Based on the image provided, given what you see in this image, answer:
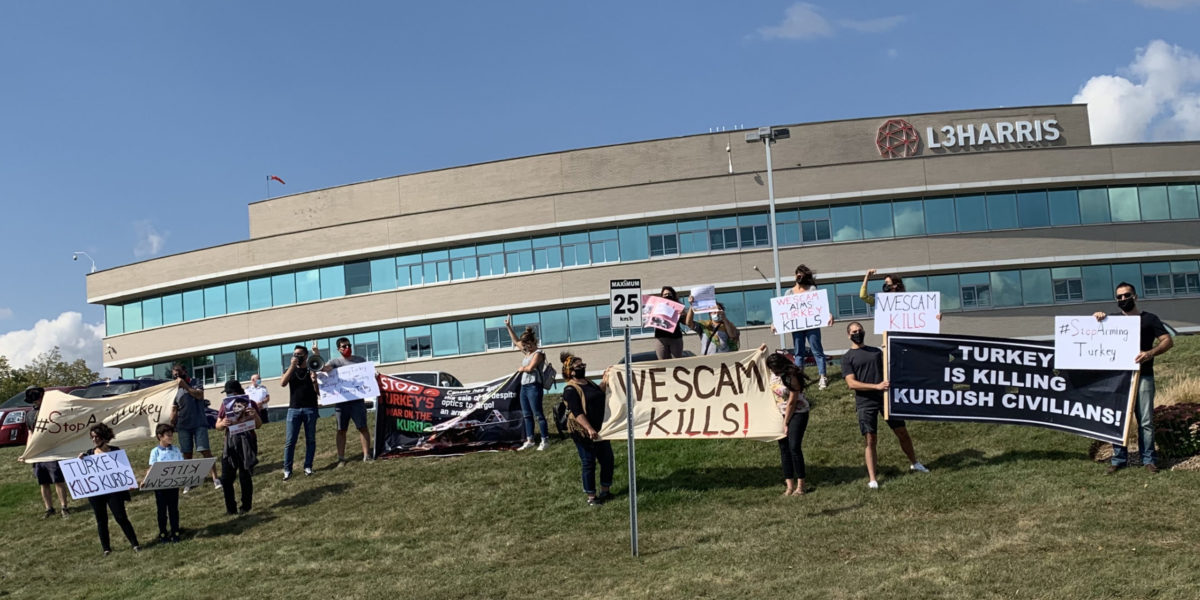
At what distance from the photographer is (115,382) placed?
963 inches

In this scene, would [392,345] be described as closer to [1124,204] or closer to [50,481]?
[50,481]

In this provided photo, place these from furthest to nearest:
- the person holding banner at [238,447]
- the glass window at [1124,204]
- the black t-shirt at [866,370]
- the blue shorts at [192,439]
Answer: the glass window at [1124,204] < the blue shorts at [192,439] < the person holding banner at [238,447] < the black t-shirt at [866,370]

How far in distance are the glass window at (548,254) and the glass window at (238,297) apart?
15648 mm

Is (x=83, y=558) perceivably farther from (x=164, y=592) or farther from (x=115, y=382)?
(x=115, y=382)

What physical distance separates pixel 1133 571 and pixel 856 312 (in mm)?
38267

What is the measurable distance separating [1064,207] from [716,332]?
114 feet

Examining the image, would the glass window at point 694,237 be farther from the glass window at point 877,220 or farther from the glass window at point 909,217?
the glass window at point 909,217

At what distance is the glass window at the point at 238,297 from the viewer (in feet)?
172

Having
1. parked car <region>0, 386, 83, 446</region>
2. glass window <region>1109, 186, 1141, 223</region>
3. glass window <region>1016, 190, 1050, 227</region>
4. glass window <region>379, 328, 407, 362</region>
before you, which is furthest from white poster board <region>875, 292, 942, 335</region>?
glass window <region>379, 328, 407, 362</region>

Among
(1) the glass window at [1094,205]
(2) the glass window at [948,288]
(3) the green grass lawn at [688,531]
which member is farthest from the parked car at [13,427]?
A: (1) the glass window at [1094,205]

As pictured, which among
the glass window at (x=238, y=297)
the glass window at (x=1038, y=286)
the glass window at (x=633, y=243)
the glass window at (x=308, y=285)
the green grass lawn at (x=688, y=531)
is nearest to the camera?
the green grass lawn at (x=688, y=531)

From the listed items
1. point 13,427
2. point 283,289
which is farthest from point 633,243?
point 13,427

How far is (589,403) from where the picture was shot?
41.6 feet

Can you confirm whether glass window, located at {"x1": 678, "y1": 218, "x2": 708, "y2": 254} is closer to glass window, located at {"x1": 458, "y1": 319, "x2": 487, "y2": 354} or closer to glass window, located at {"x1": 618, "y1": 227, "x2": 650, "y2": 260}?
glass window, located at {"x1": 618, "y1": 227, "x2": 650, "y2": 260}
